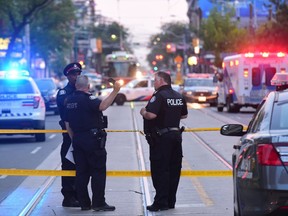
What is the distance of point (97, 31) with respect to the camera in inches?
5802

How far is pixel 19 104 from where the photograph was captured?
2188 cm

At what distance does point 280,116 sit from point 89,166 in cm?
376

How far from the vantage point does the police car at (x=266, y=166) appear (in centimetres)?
669

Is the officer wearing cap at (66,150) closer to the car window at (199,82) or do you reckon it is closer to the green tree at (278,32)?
the car window at (199,82)

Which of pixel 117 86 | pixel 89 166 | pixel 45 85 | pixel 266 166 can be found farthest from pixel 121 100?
pixel 266 166

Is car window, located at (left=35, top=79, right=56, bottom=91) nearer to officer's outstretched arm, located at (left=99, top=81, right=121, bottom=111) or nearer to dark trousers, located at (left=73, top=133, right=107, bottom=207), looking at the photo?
dark trousers, located at (left=73, top=133, right=107, bottom=207)

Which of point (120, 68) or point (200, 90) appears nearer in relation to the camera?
point (200, 90)

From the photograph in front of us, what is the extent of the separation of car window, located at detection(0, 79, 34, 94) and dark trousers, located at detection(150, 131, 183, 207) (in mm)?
11919

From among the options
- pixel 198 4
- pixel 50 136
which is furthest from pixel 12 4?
pixel 198 4

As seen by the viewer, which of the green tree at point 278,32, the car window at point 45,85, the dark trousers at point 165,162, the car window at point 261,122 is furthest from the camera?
the green tree at point 278,32

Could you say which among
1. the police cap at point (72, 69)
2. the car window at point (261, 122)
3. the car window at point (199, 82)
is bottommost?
the car window at point (199, 82)

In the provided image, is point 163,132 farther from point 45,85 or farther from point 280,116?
point 45,85

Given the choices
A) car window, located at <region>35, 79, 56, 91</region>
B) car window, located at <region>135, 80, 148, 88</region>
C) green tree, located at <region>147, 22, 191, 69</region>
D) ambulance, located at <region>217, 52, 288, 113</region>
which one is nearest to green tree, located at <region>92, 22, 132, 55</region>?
green tree, located at <region>147, 22, 191, 69</region>

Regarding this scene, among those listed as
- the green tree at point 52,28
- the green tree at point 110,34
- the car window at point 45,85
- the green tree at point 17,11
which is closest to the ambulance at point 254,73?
the car window at point 45,85
